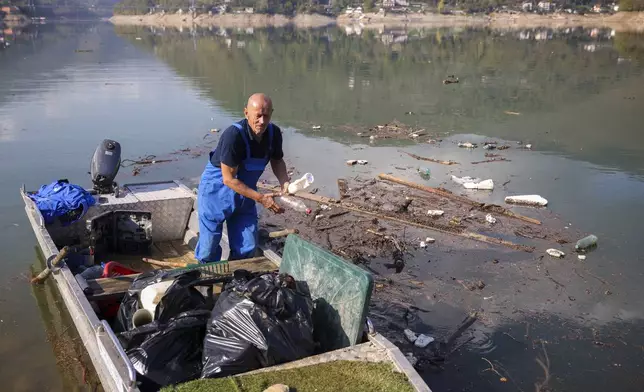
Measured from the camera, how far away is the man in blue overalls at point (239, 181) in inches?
175

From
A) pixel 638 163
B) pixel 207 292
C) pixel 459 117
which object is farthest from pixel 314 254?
pixel 459 117

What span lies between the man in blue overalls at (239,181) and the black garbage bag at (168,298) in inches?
31.8

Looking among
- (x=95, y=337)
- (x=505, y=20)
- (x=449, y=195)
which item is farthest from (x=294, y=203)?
(x=505, y=20)

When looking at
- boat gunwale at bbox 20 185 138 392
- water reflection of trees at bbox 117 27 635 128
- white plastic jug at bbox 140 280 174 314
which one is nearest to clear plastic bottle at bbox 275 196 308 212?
boat gunwale at bbox 20 185 138 392

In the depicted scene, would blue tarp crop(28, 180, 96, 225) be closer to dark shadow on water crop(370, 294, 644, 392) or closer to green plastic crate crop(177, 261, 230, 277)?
green plastic crate crop(177, 261, 230, 277)

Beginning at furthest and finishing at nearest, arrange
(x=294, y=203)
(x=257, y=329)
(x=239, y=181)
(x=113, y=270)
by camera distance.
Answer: (x=294, y=203) < (x=113, y=270) < (x=239, y=181) < (x=257, y=329)

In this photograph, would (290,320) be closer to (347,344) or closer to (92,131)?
(347,344)

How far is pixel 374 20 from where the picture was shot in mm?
97375

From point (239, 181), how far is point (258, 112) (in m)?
0.59

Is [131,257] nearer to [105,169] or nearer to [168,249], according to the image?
[168,249]

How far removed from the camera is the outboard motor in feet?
22.0

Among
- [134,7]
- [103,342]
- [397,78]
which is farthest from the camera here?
[134,7]

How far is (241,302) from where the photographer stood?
348 cm

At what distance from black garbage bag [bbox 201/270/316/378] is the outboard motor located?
3.65 metres
